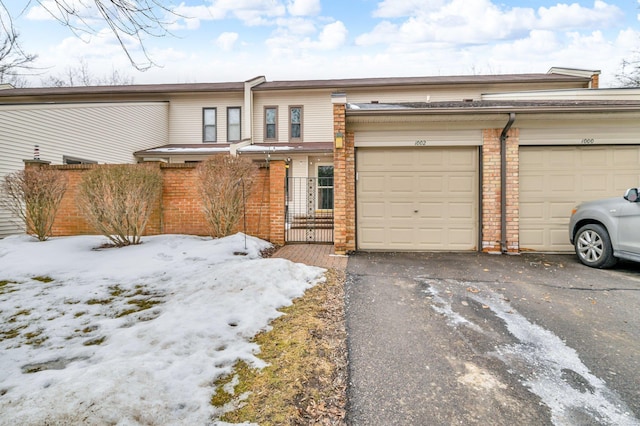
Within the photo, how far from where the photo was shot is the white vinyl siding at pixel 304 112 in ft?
49.2

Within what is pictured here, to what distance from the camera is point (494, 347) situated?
3059mm

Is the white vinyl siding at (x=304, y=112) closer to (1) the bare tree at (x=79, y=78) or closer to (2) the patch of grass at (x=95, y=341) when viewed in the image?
(2) the patch of grass at (x=95, y=341)

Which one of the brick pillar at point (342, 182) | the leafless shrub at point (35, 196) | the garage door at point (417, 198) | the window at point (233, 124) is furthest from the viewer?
the window at point (233, 124)

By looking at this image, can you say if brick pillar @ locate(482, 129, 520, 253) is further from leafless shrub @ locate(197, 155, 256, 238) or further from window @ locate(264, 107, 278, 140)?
window @ locate(264, 107, 278, 140)

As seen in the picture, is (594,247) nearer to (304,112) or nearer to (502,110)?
(502,110)

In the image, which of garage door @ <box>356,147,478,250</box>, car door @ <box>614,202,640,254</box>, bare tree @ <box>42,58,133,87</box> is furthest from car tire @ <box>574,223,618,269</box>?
bare tree @ <box>42,58,133,87</box>

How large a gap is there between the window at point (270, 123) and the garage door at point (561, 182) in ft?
35.5

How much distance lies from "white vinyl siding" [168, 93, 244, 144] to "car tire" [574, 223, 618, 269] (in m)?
13.9

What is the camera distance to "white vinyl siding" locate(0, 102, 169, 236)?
9562 mm

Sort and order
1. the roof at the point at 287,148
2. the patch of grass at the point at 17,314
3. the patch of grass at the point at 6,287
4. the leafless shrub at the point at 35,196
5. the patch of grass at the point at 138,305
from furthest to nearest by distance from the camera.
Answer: the roof at the point at 287,148, the leafless shrub at the point at 35,196, the patch of grass at the point at 6,287, the patch of grass at the point at 138,305, the patch of grass at the point at 17,314

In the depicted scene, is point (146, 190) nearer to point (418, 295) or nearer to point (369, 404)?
point (418, 295)

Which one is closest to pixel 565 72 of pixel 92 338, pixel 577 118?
pixel 577 118

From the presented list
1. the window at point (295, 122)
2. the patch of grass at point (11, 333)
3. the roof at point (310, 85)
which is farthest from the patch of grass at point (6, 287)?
the roof at point (310, 85)

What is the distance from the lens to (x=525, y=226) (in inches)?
278
